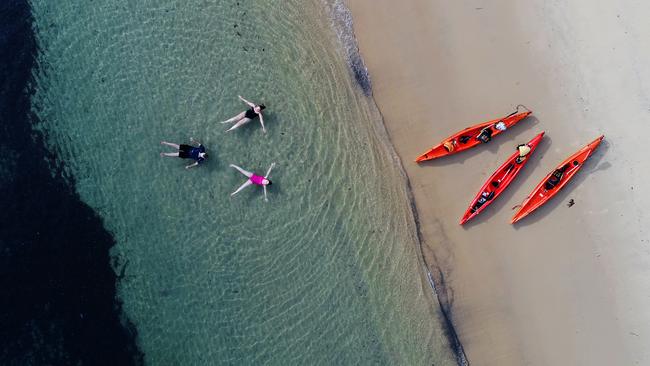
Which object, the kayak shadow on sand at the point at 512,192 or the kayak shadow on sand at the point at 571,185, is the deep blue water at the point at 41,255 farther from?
the kayak shadow on sand at the point at 571,185

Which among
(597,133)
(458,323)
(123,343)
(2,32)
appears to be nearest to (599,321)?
(458,323)

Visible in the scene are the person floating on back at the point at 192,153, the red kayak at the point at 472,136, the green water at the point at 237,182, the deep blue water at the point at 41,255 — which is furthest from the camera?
the deep blue water at the point at 41,255

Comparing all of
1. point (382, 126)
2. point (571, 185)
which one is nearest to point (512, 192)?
Answer: point (571, 185)

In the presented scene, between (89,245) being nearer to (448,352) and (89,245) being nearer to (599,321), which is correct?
(448,352)

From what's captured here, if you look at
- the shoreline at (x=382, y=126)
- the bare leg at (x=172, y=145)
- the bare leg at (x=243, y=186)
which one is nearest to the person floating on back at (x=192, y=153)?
the bare leg at (x=172, y=145)

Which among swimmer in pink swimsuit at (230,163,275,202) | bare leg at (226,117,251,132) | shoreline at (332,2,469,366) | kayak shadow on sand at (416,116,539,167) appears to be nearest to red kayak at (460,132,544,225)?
kayak shadow on sand at (416,116,539,167)

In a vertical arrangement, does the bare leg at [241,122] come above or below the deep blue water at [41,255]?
above
